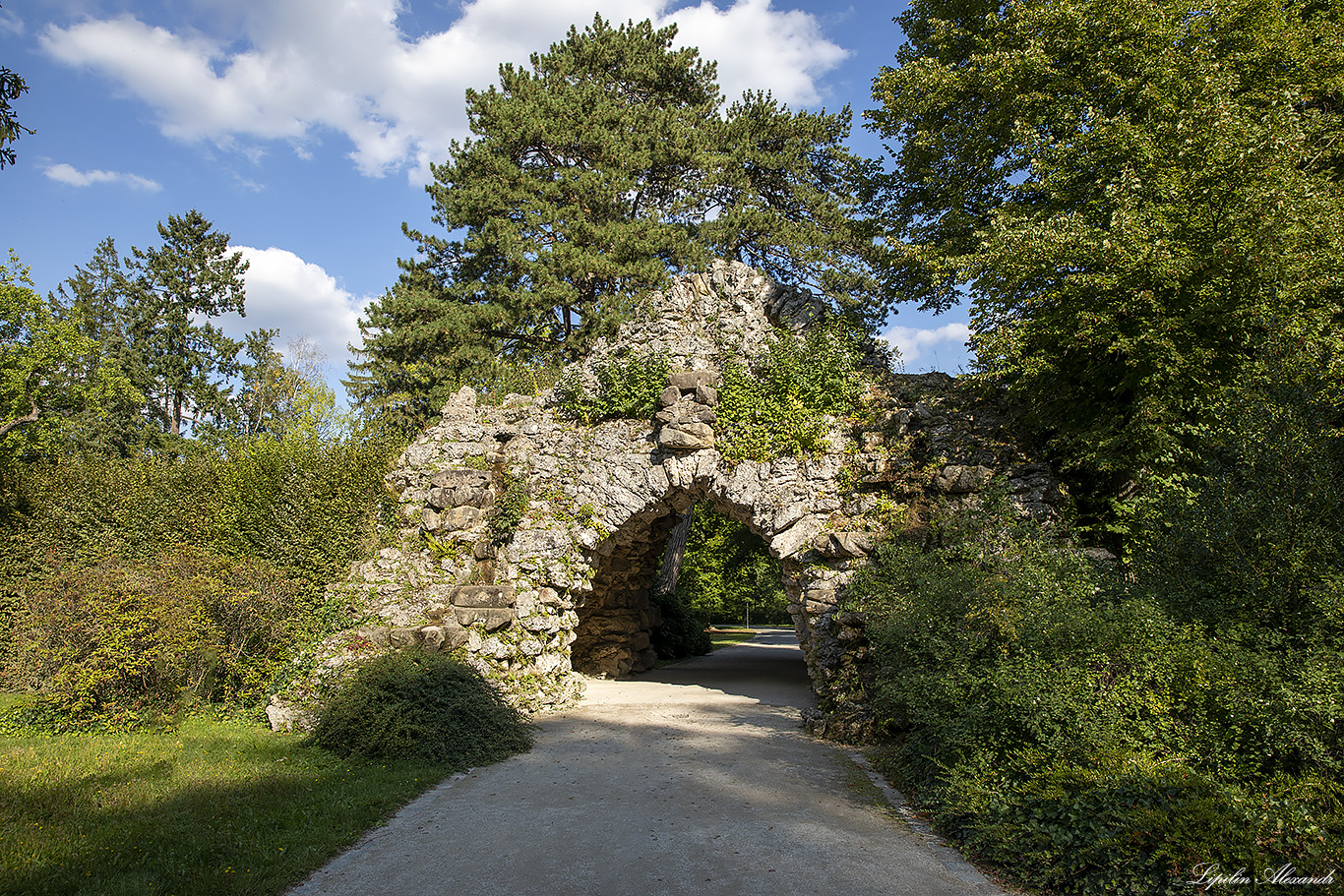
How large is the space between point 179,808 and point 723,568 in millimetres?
24490

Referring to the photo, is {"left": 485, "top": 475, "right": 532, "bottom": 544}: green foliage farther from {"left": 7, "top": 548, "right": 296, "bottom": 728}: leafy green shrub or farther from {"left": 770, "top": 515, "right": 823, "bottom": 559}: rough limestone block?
{"left": 770, "top": 515, "right": 823, "bottom": 559}: rough limestone block

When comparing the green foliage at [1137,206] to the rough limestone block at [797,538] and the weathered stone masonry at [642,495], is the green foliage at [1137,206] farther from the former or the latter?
the rough limestone block at [797,538]

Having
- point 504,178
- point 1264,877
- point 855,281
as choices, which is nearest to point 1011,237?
point 1264,877

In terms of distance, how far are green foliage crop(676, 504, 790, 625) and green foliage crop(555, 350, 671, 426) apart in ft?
38.9

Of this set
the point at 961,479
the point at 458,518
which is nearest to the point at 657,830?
the point at 961,479

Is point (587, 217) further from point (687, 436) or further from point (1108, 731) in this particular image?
point (1108, 731)

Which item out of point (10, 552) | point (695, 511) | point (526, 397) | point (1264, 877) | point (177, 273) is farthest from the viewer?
point (177, 273)

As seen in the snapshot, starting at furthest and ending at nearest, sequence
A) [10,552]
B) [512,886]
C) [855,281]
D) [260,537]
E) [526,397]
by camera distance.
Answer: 1. [855,281]
2. [526,397]
3. [10,552]
4. [260,537]
5. [512,886]

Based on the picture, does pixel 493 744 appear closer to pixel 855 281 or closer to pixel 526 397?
pixel 526 397

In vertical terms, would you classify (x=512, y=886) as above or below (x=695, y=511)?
below

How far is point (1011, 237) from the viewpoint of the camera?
850 cm

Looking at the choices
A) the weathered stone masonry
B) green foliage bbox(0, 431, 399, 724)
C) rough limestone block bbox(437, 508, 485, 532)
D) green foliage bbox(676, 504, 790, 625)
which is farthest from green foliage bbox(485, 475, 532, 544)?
green foliage bbox(676, 504, 790, 625)

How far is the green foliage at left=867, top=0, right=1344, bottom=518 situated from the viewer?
24.1 feet

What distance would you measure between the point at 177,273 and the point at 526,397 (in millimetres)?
26554
